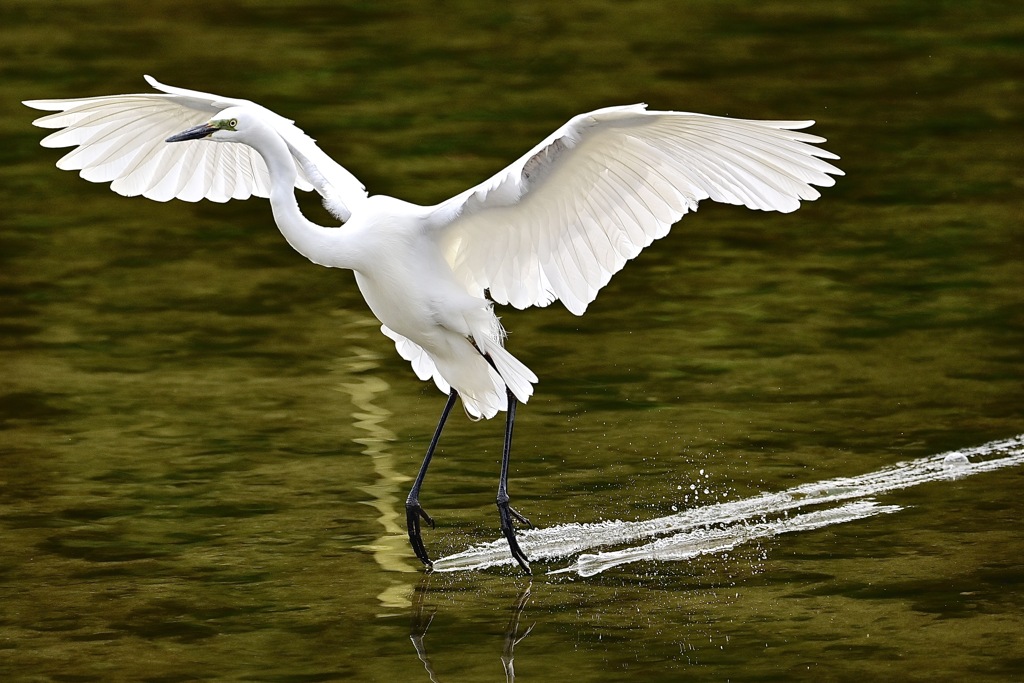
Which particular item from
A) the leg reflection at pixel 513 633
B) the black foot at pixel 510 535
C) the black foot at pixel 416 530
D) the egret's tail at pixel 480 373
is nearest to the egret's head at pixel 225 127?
the egret's tail at pixel 480 373

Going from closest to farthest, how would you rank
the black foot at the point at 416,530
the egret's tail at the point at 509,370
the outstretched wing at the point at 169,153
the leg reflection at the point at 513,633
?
the leg reflection at the point at 513,633, the black foot at the point at 416,530, the egret's tail at the point at 509,370, the outstretched wing at the point at 169,153

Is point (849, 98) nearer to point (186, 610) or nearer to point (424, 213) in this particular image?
point (424, 213)

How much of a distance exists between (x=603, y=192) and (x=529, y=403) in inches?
65.1

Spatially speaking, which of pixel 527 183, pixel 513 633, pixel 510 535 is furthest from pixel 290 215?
pixel 513 633

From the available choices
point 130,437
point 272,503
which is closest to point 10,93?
point 130,437

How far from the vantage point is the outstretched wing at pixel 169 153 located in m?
5.52

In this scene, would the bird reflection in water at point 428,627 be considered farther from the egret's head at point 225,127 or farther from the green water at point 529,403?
the egret's head at point 225,127

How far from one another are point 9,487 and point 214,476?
2.09 feet

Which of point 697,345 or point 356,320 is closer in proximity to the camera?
point 697,345

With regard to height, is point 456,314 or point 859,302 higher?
point 456,314

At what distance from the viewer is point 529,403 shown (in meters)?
6.50

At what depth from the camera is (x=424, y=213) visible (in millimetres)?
5254

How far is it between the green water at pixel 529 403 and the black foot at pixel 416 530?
0.31ft

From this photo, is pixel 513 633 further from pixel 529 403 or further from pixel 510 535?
pixel 529 403
